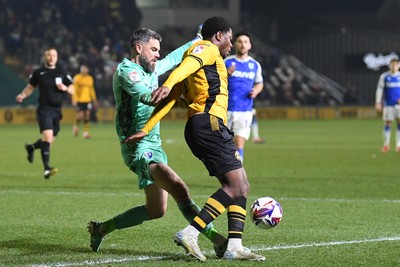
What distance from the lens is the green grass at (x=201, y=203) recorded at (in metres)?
8.27

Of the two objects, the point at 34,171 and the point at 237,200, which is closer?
the point at 237,200

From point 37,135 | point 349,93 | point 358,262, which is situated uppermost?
point 358,262

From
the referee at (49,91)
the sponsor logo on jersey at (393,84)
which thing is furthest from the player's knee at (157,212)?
the sponsor logo on jersey at (393,84)

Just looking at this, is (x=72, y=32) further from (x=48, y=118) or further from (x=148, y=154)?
(x=148, y=154)

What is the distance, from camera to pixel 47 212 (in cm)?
1159

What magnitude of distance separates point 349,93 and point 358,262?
43.7 meters

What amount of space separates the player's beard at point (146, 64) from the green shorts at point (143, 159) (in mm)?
659

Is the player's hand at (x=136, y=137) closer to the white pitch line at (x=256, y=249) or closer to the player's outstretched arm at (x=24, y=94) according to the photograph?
the white pitch line at (x=256, y=249)

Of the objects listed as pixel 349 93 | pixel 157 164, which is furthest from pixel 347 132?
pixel 157 164

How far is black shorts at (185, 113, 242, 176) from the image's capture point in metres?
7.87

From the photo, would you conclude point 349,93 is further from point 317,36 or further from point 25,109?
→ point 25,109

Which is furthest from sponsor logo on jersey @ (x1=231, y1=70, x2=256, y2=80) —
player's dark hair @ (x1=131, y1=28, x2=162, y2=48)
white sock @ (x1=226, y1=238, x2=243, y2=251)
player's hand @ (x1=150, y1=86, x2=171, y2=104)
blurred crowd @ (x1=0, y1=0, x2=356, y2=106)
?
blurred crowd @ (x1=0, y1=0, x2=356, y2=106)

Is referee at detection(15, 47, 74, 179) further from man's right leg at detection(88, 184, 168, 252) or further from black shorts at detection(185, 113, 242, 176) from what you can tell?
black shorts at detection(185, 113, 242, 176)

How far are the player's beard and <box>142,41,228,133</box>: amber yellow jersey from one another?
497 mm
